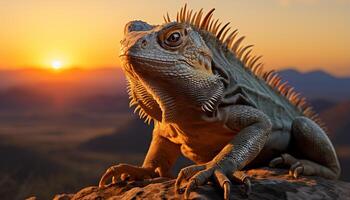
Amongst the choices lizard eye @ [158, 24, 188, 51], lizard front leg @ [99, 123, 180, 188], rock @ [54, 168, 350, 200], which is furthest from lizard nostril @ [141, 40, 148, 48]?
lizard front leg @ [99, 123, 180, 188]

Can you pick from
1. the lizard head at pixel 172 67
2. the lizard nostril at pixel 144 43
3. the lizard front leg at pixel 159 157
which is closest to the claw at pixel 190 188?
the lizard head at pixel 172 67

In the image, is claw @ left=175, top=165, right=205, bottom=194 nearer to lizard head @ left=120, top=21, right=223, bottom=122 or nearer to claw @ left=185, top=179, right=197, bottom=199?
claw @ left=185, top=179, right=197, bottom=199

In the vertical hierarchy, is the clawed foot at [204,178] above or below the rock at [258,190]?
above

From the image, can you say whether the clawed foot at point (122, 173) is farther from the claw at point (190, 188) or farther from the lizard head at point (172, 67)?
the claw at point (190, 188)

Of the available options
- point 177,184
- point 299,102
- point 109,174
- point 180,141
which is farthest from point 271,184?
point 299,102

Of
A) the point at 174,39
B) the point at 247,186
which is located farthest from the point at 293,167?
the point at 174,39

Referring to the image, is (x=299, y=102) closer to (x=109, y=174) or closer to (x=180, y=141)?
(x=180, y=141)

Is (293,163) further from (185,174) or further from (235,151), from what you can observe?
(185,174)
